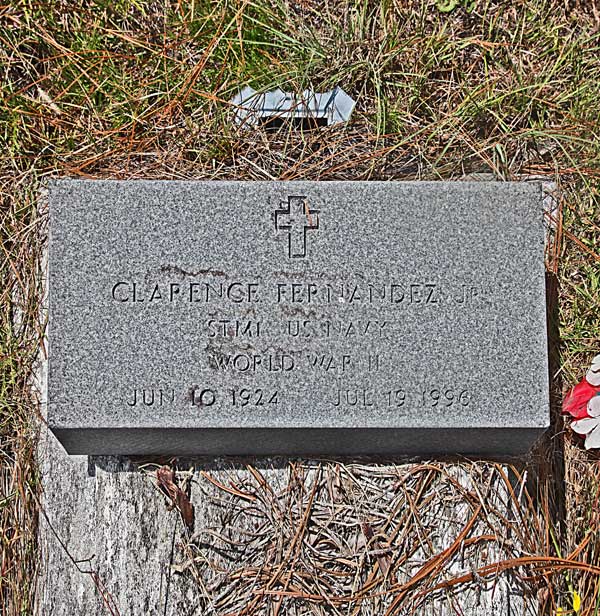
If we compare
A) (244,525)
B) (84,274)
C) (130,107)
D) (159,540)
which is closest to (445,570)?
(244,525)

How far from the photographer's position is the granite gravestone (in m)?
2.28

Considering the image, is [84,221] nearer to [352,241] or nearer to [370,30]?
[352,241]

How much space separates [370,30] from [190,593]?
1934mm

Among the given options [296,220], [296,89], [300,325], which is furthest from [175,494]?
[296,89]

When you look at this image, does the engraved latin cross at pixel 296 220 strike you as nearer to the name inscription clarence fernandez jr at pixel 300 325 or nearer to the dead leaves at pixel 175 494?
the name inscription clarence fernandez jr at pixel 300 325

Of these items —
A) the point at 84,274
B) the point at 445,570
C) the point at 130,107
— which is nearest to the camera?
the point at 84,274

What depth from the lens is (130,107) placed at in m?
2.77

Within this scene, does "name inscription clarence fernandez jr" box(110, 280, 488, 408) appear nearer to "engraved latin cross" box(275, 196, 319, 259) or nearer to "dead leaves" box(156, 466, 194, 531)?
"engraved latin cross" box(275, 196, 319, 259)

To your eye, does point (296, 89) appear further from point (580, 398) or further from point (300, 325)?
point (580, 398)

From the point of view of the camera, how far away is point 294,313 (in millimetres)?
2314

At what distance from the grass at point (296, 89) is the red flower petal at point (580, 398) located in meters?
0.09

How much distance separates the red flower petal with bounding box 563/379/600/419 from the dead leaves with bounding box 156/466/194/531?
1185mm

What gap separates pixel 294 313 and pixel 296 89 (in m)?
0.87

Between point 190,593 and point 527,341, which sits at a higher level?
point 527,341
